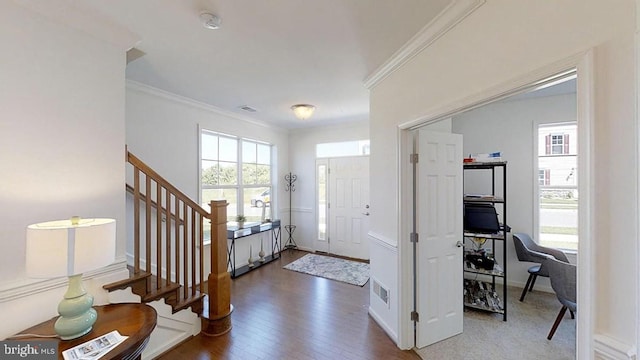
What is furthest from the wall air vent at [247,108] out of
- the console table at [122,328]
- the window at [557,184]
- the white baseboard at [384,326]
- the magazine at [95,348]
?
the window at [557,184]

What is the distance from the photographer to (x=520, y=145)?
3.58m

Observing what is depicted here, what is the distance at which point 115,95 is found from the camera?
2010mm

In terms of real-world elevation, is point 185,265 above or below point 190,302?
above

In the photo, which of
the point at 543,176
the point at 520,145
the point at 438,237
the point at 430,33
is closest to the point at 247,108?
the point at 430,33

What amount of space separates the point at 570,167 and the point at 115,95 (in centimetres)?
523

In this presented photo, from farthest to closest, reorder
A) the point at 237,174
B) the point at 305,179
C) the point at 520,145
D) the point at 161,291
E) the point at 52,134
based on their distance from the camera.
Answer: the point at 305,179, the point at 237,174, the point at 520,145, the point at 161,291, the point at 52,134

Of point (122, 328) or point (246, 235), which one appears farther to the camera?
A: point (246, 235)

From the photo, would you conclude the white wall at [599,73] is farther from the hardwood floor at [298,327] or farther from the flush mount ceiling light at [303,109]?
the flush mount ceiling light at [303,109]

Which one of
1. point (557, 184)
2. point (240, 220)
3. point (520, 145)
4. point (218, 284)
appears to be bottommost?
point (218, 284)

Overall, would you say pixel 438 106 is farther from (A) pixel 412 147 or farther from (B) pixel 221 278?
(B) pixel 221 278

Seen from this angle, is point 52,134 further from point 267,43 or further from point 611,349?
point 611,349

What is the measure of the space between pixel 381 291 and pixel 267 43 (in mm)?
2626

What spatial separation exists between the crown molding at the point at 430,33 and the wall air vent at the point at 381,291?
2.19m

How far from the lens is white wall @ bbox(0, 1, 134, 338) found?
5.04 ft
